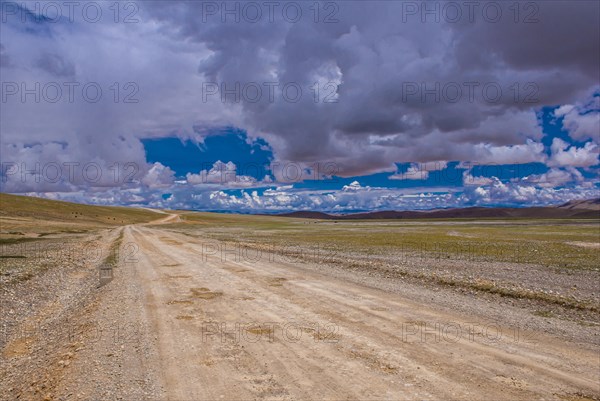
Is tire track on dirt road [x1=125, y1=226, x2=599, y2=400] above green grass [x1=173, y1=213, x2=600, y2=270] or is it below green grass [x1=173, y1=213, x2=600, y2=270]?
above

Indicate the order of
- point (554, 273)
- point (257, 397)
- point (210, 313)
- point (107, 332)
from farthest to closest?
point (554, 273) → point (210, 313) → point (107, 332) → point (257, 397)

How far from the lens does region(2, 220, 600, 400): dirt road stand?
7668mm

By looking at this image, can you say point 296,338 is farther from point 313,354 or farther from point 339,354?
point 339,354

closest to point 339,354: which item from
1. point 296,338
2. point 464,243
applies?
point 296,338

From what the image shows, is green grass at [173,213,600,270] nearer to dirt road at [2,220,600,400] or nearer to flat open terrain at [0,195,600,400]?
flat open terrain at [0,195,600,400]

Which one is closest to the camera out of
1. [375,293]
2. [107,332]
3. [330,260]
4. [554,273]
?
[107,332]

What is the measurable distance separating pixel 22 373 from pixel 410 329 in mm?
10303

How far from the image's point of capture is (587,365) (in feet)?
29.4

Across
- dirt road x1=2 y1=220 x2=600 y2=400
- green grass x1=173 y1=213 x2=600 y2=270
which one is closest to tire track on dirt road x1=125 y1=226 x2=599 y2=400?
dirt road x1=2 y1=220 x2=600 y2=400

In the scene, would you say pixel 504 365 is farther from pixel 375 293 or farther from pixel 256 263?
pixel 256 263

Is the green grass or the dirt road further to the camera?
the green grass

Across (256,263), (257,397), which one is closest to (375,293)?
(257,397)

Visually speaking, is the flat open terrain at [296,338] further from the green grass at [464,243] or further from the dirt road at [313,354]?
the green grass at [464,243]

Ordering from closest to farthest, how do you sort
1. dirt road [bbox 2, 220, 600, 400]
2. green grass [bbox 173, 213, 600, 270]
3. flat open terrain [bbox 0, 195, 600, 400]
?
1. dirt road [bbox 2, 220, 600, 400]
2. flat open terrain [bbox 0, 195, 600, 400]
3. green grass [bbox 173, 213, 600, 270]
